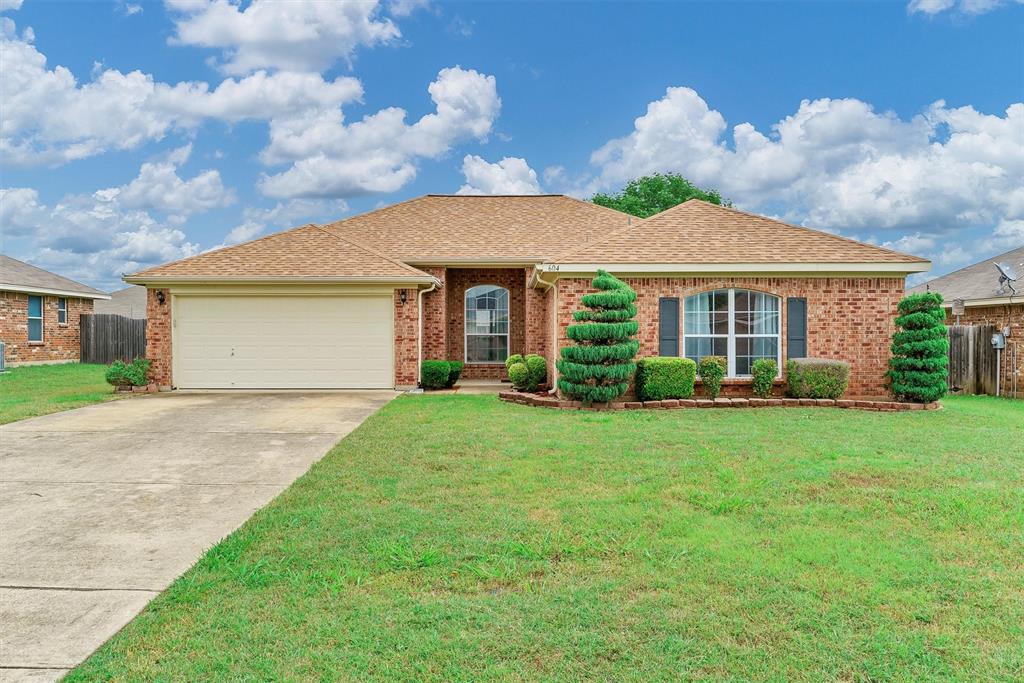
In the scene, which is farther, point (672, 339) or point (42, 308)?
point (42, 308)

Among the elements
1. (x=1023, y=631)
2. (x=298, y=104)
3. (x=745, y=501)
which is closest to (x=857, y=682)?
(x=1023, y=631)

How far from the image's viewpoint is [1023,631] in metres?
3.31

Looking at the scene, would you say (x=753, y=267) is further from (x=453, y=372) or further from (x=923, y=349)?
(x=453, y=372)

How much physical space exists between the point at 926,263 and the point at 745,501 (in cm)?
1020

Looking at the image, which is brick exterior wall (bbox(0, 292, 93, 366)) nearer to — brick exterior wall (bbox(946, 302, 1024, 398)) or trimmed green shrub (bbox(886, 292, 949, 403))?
trimmed green shrub (bbox(886, 292, 949, 403))

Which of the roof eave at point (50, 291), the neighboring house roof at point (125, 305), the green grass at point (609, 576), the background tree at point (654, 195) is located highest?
the background tree at point (654, 195)

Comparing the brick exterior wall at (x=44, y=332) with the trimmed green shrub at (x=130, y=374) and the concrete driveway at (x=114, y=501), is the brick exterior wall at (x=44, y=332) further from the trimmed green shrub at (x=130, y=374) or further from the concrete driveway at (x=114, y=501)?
the concrete driveway at (x=114, y=501)

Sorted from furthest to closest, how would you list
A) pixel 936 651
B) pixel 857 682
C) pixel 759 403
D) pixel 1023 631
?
pixel 759 403
pixel 1023 631
pixel 936 651
pixel 857 682

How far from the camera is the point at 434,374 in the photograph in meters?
15.2

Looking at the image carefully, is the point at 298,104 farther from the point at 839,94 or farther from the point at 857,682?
the point at 857,682

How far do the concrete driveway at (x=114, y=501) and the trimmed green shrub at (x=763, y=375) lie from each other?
287 inches

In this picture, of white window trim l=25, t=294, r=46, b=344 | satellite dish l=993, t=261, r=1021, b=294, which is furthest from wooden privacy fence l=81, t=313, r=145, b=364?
satellite dish l=993, t=261, r=1021, b=294

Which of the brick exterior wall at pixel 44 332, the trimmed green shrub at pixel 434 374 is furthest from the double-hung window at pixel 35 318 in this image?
the trimmed green shrub at pixel 434 374

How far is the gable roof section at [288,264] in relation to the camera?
14.3 metres
